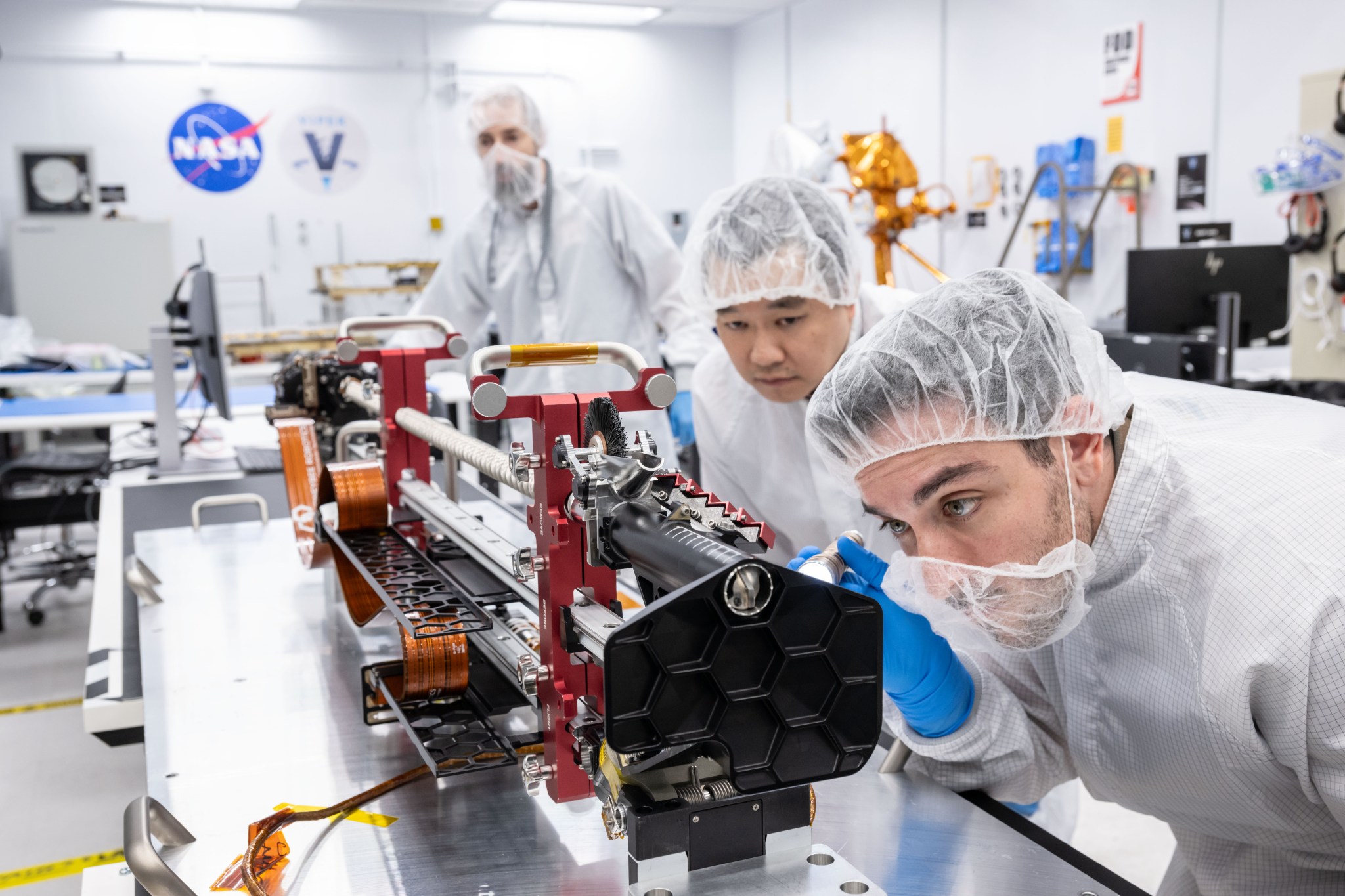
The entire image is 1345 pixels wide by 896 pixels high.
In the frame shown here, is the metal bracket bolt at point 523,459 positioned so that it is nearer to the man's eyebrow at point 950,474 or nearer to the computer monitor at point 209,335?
the man's eyebrow at point 950,474

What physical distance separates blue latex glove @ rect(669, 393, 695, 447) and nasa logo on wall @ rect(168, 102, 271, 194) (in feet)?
19.4

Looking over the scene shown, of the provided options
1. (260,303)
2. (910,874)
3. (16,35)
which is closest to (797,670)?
(910,874)

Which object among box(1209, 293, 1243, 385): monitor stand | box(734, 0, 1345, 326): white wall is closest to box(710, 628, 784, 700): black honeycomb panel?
box(1209, 293, 1243, 385): monitor stand

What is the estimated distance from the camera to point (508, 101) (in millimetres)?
2959

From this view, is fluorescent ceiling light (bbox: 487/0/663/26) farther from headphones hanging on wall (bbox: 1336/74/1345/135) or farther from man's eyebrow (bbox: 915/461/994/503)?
man's eyebrow (bbox: 915/461/994/503)

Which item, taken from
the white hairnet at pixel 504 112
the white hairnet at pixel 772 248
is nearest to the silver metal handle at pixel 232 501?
the white hairnet at pixel 772 248

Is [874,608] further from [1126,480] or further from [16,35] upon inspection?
[16,35]

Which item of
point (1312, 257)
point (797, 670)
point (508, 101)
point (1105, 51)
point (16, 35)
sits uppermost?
point (16, 35)

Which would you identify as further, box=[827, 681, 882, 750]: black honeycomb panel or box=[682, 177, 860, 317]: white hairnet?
box=[682, 177, 860, 317]: white hairnet

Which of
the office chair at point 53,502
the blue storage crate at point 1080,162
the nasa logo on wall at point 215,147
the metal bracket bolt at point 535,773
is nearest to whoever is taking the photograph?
the metal bracket bolt at point 535,773

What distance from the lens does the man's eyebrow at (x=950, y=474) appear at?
92 centimetres

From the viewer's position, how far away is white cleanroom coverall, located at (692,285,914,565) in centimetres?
173

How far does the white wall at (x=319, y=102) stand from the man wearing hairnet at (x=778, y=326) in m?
5.80

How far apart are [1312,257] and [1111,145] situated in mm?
1972
